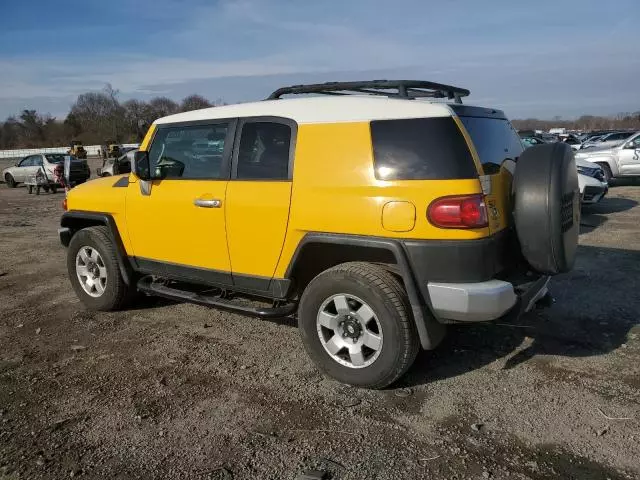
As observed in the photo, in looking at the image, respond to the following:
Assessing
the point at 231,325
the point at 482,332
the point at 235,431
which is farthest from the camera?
the point at 231,325

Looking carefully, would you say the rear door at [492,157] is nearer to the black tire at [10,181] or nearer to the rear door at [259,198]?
the rear door at [259,198]

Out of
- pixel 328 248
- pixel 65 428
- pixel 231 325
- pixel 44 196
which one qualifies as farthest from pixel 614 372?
pixel 44 196

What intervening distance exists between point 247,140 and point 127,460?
2376 mm

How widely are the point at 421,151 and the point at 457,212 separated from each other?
1.47ft

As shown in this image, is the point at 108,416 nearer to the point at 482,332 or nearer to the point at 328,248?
the point at 328,248

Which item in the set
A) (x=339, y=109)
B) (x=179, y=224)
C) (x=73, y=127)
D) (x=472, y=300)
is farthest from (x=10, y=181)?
(x=73, y=127)

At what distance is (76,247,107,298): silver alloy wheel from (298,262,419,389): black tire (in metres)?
2.58

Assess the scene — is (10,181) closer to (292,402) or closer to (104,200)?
(104,200)

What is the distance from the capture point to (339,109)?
3553 millimetres

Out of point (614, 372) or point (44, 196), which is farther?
point (44, 196)

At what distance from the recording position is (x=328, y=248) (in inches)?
145

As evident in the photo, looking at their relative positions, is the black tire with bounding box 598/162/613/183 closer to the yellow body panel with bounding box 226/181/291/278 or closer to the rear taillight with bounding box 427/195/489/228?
the rear taillight with bounding box 427/195/489/228

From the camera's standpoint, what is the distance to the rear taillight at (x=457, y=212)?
3088 mm

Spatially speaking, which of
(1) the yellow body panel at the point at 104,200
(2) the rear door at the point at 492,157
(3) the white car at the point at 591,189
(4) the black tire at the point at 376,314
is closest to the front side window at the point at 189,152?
(1) the yellow body panel at the point at 104,200
